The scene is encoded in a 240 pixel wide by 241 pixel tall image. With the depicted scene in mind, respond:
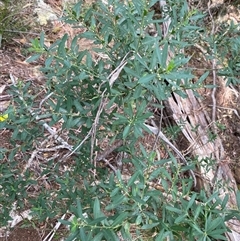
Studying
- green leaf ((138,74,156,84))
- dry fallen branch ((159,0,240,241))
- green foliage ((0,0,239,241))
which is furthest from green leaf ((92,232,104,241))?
dry fallen branch ((159,0,240,241))

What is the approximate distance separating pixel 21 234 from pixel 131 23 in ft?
4.32

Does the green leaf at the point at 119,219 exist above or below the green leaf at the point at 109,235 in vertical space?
above

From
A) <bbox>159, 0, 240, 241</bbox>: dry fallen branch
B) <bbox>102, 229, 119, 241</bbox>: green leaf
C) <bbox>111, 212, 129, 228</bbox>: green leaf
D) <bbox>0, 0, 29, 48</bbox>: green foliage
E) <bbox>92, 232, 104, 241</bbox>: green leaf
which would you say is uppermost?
<bbox>111, 212, 129, 228</bbox>: green leaf

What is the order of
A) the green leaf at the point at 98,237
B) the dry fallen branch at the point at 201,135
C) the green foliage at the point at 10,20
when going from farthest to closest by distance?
the green foliage at the point at 10,20, the dry fallen branch at the point at 201,135, the green leaf at the point at 98,237

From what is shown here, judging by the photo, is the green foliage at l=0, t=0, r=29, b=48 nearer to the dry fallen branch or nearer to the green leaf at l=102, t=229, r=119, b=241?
the dry fallen branch

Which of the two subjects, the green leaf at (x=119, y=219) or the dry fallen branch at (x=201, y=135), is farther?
the dry fallen branch at (x=201, y=135)

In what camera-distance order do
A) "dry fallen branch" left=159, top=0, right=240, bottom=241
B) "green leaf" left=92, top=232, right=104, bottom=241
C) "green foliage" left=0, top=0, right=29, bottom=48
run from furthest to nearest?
1. "green foliage" left=0, top=0, right=29, bottom=48
2. "dry fallen branch" left=159, top=0, right=240, bottom=241
3. "green leaf" left=92, top=232, right=104, bottom=241

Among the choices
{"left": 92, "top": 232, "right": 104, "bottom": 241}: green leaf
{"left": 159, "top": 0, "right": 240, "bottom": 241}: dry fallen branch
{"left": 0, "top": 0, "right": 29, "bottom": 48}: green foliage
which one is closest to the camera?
{"left": 92, "top": 232, "right": 104, "bottom": 241}: green leaf

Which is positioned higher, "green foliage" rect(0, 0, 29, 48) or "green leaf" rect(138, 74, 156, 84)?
"green leaf" rect(138, 74, 156, 84)

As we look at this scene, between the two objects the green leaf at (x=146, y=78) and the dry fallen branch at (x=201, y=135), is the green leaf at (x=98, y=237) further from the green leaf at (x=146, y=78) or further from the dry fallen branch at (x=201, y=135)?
the dry fallen branch at (x=201, y=135)

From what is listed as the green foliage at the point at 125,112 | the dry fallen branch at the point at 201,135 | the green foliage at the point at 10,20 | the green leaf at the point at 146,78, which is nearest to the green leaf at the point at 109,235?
the green foliage at the point at 125,112

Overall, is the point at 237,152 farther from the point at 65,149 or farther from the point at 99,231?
the point at 99,231

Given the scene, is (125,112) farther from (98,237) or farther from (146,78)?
(98,237)

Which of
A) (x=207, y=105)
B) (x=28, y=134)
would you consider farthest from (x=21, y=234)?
(x=207, y=105)
